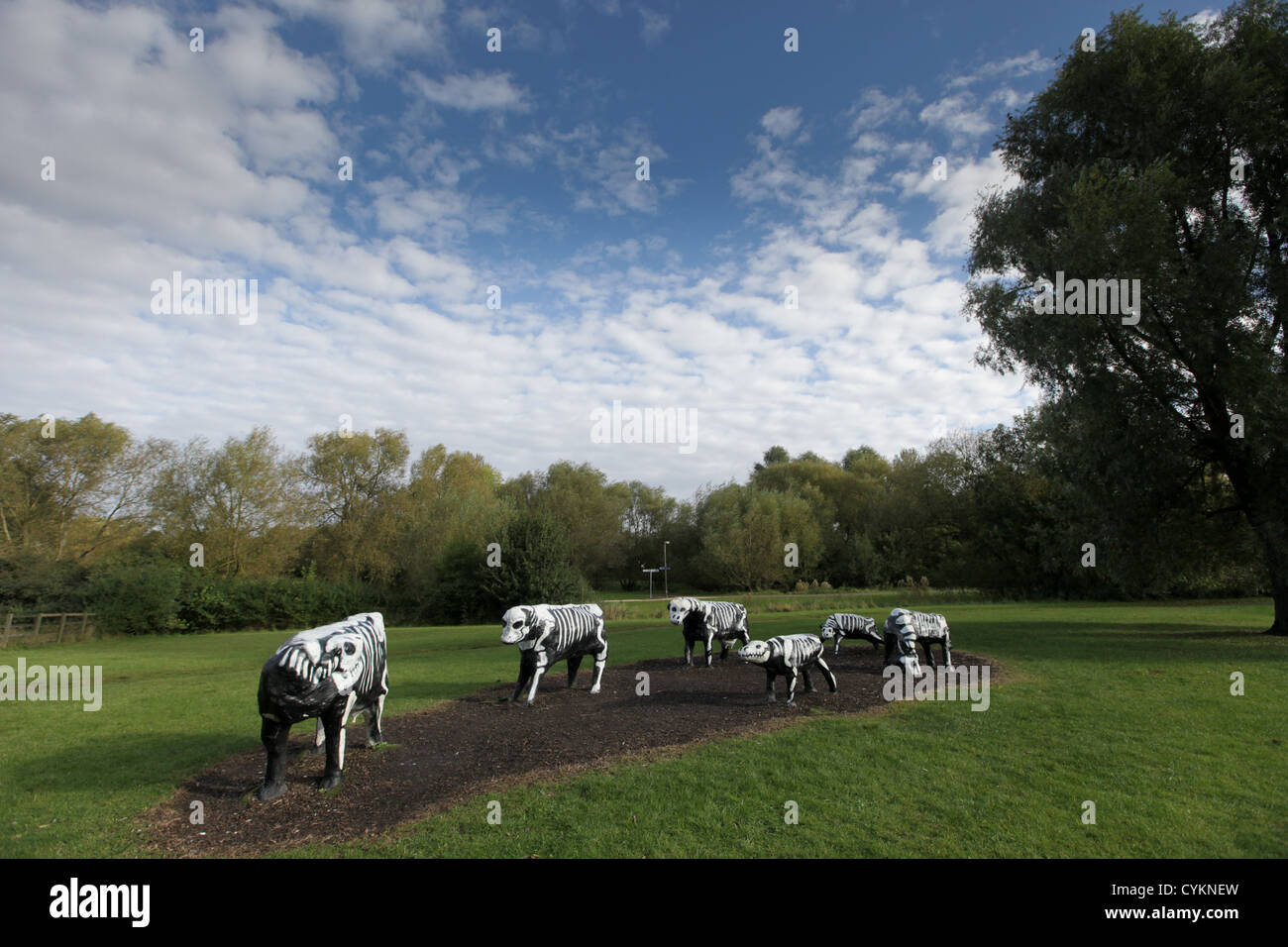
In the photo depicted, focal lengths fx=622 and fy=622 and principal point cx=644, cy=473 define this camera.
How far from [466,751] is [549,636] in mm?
2867

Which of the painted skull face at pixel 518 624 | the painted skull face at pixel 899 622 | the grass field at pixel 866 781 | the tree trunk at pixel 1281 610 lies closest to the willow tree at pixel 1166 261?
the tree trunk at pixel 1281 610

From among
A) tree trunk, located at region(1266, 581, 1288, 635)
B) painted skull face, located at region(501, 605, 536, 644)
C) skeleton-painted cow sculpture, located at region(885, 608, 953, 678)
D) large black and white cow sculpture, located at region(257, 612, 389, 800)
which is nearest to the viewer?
large black and white cow sculpture, located at region(257, 612, 389, 800)

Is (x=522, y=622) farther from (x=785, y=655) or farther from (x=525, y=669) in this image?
(x=785, y=655)

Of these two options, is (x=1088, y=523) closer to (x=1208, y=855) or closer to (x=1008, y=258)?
(x=1008, y=258)

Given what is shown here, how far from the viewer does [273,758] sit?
7.30m

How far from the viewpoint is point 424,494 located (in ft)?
199

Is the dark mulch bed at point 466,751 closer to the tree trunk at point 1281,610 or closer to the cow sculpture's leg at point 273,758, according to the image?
the cow sculpture's leg at point 273,758

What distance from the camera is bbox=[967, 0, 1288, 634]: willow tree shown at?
1772 cm

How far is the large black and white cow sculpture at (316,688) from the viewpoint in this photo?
22.6 ft

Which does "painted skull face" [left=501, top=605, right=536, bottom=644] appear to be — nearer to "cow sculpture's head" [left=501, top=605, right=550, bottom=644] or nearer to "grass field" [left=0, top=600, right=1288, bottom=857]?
"cow sculpture's head" [left=501, top=605, right=550, bottom=644]

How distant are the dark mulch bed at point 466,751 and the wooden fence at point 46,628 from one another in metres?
30.5

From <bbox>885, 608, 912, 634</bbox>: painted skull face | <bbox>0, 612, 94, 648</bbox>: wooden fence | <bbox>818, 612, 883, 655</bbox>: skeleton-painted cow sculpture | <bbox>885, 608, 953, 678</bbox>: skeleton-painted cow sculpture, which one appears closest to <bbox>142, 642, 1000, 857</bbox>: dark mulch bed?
<bbox>885, 608, 953, 678</bbox>: skeleton-painted cow sculpture

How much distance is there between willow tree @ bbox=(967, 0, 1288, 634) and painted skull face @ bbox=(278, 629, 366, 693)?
20.6 m
